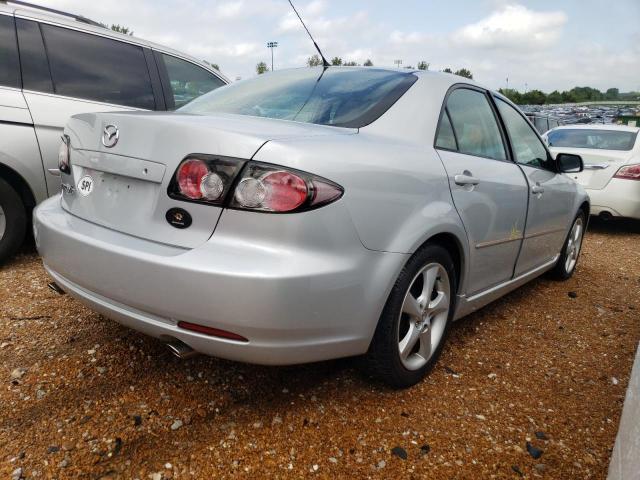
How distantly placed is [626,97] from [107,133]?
110 meters

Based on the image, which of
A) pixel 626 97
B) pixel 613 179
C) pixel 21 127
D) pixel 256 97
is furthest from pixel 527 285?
pixel 626 97

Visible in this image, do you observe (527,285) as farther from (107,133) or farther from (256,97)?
(107,133)

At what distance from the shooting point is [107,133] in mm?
1967

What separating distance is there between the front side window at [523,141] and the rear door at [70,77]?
2.70 m

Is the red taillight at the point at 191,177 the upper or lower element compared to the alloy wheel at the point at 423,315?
upper

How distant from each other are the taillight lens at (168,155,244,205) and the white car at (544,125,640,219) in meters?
5.50

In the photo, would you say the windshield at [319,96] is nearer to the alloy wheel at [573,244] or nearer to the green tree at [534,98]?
the alloy wheel at [573,244]

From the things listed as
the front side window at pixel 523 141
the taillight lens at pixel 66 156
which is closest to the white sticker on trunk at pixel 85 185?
the taillight lens at pixel 66 156

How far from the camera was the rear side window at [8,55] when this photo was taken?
3.38 m

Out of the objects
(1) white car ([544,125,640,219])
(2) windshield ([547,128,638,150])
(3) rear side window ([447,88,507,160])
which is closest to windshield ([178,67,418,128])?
(3) rear side window ([447,88,507,160])

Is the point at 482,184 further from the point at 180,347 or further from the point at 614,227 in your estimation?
the point at 614,227

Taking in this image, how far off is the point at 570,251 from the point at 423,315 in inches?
101

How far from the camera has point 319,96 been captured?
238 cm

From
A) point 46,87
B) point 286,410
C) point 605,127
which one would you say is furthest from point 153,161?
point 605,127
